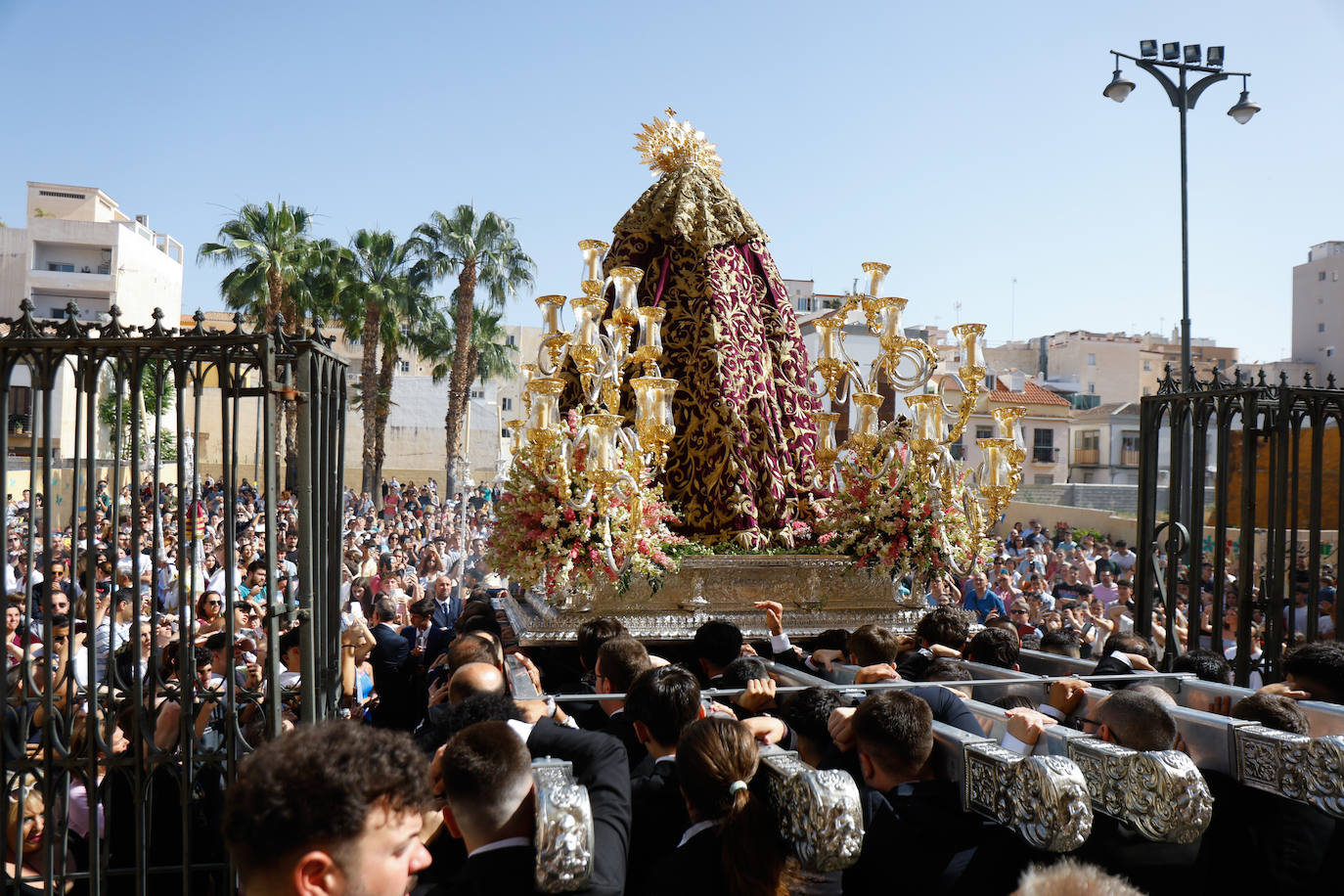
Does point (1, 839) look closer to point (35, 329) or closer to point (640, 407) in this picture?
point (35, 329)

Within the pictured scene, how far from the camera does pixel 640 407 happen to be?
7.12 metres

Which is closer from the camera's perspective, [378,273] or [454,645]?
[454,645]

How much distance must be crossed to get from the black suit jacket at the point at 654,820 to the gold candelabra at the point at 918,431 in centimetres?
460

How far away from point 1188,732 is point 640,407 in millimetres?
4229

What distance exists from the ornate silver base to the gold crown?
3745 millimetres

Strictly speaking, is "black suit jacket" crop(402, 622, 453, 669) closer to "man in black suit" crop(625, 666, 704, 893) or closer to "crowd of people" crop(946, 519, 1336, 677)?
"crowd of people" crop(946, 519, 1336, 677)

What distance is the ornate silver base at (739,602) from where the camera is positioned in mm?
→ 7297

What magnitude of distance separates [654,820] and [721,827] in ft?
2.51

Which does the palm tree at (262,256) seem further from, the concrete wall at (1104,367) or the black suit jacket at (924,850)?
the concrete wall at (1104,367)

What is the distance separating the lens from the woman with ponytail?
2.71m

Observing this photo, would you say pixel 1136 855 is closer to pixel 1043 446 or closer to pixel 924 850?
pixel 924 850

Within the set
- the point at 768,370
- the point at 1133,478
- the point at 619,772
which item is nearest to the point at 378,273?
→ the point at 768,370

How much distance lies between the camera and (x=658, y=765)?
11.9 feet

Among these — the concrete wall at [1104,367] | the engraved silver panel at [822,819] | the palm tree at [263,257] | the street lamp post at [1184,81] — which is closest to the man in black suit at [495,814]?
the engraved silver panel at [822,819]
